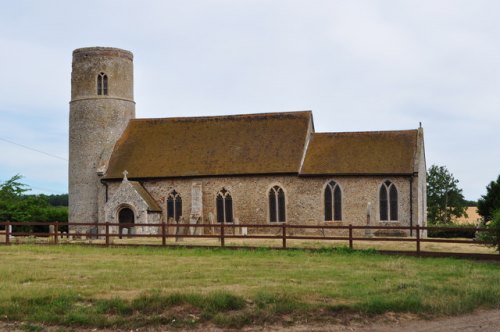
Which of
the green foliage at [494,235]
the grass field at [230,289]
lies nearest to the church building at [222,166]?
the green foliage at [494,235]

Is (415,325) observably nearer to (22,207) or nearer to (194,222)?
(194,222)

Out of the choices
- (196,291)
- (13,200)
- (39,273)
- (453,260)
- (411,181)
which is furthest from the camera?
(13,200)

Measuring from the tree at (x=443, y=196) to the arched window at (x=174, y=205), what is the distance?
3914cm

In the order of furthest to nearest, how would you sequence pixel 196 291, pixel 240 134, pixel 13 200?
1. pixel 13 200
2. pixel 240 134
3. pixel 196 291

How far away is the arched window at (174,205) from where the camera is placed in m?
42.8

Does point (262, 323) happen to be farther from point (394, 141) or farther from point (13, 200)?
point (13, 200)

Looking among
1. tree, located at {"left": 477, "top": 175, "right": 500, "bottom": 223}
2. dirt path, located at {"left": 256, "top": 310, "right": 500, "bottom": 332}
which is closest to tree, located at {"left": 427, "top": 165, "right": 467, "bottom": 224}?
tree, located at {"left": 477, "top": 175, "right": 500, "bottom": 223}

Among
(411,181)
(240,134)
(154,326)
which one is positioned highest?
(240,134)

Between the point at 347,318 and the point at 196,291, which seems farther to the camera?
the point at 196,291

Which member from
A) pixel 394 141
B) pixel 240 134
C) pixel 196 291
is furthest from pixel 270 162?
pixel 196 291

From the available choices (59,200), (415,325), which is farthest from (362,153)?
(59,200)

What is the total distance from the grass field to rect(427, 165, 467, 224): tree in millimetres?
52610

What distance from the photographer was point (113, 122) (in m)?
46.1

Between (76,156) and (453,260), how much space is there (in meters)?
27.8
